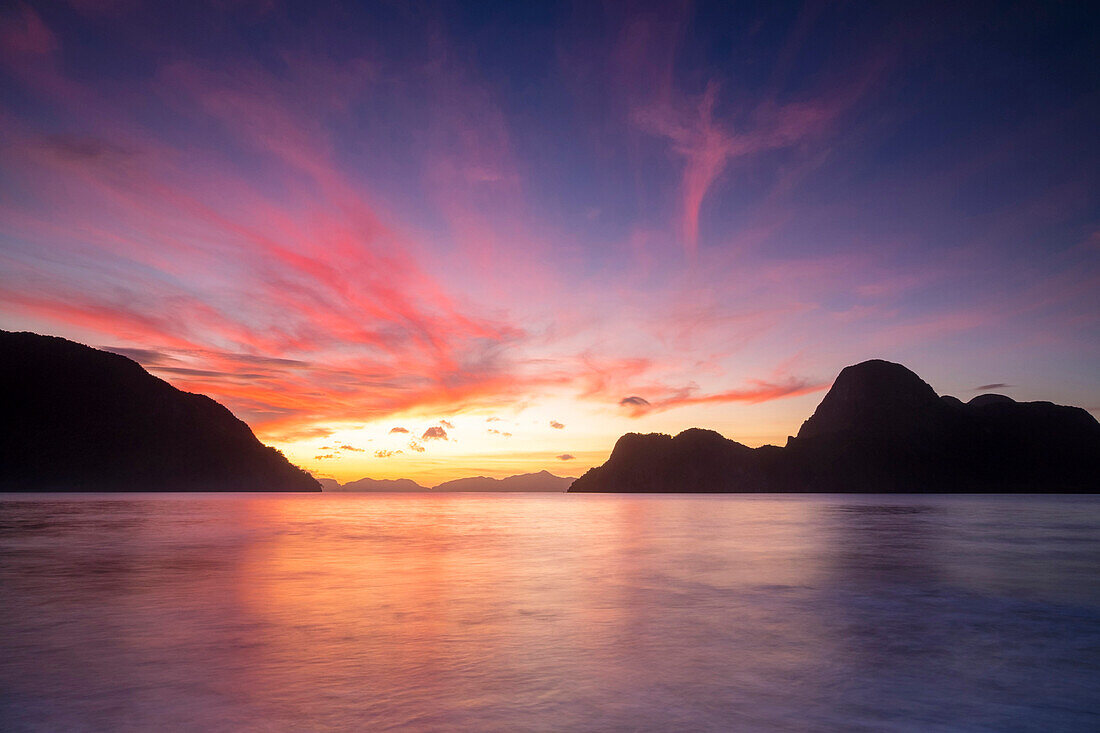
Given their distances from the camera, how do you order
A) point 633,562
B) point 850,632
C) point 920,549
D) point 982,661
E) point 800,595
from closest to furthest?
point 982,661, point 850,632, point 800,595, point 633,562, point 920,549

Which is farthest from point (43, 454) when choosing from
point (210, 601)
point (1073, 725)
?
point (1073, 725)

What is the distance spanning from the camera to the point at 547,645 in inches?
352

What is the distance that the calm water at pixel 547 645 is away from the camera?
6.05 m

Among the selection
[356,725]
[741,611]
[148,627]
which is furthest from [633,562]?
[356,725]

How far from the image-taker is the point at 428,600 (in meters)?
12.7

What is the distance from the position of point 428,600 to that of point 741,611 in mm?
6176

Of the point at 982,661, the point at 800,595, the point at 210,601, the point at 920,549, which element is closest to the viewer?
the point at 982,661

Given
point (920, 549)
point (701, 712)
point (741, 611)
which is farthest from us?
point (920, 549)

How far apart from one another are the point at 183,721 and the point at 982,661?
9434 millimetres

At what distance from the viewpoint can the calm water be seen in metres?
6.05

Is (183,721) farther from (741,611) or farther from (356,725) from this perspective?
(741,611)

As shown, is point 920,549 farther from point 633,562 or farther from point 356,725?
point 356,725

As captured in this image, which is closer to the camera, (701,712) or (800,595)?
(701,712)

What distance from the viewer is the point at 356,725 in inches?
222
